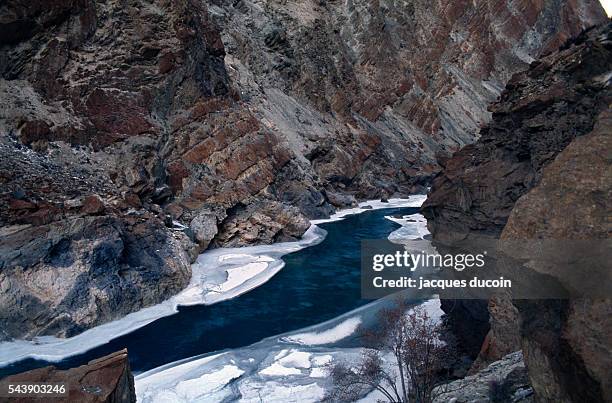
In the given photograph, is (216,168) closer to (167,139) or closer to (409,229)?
(167,139)

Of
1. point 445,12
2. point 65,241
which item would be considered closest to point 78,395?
point 65,241

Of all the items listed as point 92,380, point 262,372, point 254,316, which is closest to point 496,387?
point 92,380

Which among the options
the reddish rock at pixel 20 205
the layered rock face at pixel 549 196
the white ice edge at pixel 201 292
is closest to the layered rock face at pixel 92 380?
the layered rock face at pixel 549 196

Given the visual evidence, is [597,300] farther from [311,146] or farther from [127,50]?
[311,146]

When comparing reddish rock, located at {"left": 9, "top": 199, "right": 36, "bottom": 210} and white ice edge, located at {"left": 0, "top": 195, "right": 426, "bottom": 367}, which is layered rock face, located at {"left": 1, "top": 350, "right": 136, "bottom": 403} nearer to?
white ice edge, located at {"left": 0, "top": 195, "right": 426, "bottom": 367}

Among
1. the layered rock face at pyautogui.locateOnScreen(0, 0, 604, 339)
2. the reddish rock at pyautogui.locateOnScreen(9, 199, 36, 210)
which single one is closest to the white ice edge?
the layered rock face at pyautogui.locateOnScreen(0, 0, 604, 339)

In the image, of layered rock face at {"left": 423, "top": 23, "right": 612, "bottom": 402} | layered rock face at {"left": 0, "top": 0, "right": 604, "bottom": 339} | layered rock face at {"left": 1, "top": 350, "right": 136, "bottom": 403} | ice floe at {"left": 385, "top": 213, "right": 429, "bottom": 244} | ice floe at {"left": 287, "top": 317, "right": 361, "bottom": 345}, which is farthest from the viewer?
ice floe at {"left": 385, "top": 213, "right": 429, "bottom": 244}

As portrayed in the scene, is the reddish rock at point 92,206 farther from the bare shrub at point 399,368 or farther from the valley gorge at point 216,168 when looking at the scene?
the bare shrub at point 399,368
